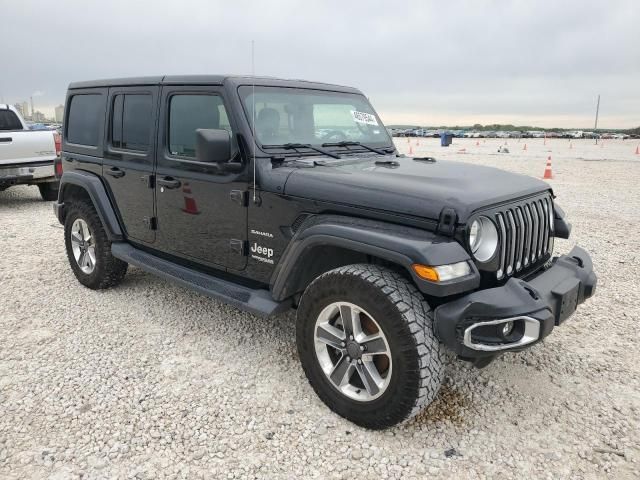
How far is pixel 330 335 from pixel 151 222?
203 cm

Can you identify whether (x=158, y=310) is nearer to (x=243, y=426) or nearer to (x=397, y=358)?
(x=243, y=426)

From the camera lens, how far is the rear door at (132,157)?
13.3ft

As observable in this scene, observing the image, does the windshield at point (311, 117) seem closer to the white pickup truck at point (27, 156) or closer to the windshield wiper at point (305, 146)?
the windshield wiper at point (305, 146)

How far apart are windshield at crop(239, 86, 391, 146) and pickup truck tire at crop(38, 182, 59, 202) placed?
7.59m

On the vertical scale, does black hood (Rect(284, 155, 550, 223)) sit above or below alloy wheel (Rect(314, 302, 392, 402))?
above

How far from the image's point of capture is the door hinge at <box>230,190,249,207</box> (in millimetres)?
3325

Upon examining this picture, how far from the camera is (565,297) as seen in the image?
276 cm

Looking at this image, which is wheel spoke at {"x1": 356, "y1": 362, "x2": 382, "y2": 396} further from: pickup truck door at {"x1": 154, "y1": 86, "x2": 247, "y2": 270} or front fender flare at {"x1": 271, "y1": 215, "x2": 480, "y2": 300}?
pickup truck door at {"x1": 154, "y1": 86, "x2": 247, "y2": 270}

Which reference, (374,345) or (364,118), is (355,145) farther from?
(374,345)

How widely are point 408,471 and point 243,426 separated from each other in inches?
36.8

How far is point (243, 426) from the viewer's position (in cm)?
285

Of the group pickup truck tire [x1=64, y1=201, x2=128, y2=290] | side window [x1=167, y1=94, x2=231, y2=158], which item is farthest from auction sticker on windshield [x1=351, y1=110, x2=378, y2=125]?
pickup truck tire [x1=64, y1=201, x2=128, y2=290]

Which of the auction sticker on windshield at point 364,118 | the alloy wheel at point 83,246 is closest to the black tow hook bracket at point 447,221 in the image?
the auction sticker on windshield at point 364,118

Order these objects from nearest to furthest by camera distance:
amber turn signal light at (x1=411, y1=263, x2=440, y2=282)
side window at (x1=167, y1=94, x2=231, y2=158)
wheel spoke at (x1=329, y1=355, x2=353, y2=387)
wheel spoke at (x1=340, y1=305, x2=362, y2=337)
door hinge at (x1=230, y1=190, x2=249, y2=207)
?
amber turn signal light at (x1=411, y1=263, x2=440, y2=282) → wheel spoke at (x1=340, y1=305, x2=362, y2=337) → wheel spoke at (x1=329, y1=355, x2=353, y2=387) → door hinge at (x1=230, y1=190, x2=249, y2=207) → side window at (x1=167, y1=94, x2=231, y2=158)
